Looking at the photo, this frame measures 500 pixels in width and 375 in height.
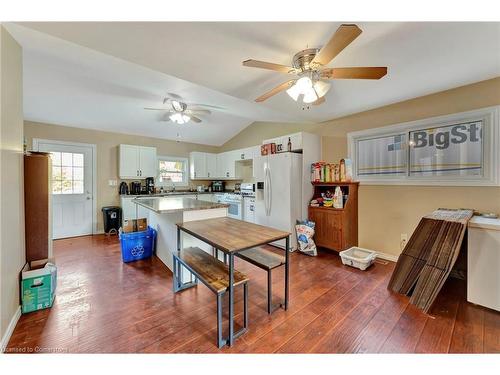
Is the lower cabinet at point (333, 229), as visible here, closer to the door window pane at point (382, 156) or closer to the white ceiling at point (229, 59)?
the door window pane at point (382, 156)

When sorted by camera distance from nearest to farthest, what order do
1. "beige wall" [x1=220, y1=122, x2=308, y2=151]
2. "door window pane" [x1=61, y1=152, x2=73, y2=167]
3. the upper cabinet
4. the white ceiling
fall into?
the white ceiling < "door window pane" [x1=61, y1=152, x2=73, y2=167] < "beige wall" [x1=220, y1=122, x2=308, y2=151] < the upper cabinet

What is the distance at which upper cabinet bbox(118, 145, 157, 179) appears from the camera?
15.2 ft

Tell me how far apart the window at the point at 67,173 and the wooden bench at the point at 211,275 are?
3.69 metres

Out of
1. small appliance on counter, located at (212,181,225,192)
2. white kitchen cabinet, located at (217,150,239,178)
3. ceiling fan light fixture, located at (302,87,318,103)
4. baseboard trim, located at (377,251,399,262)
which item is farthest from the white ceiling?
small appliance on counter, located at (212,181,225,192)

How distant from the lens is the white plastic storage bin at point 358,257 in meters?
2.69

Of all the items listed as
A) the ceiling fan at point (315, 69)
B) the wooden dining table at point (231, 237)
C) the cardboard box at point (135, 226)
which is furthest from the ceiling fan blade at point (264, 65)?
the cardboard box at point (135, 226)

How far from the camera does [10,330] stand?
4.98ft

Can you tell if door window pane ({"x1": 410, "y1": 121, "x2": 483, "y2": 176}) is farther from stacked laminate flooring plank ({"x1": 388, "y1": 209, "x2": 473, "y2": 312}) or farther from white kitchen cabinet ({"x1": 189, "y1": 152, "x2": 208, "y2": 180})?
white kitchen cabinet ({"x1": 189, "y1": 152, "x2": 208, "y2": 180})

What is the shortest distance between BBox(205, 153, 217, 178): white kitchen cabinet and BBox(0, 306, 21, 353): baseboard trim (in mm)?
4525

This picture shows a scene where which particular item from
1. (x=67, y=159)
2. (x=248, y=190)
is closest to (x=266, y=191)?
(x=248, y=190)

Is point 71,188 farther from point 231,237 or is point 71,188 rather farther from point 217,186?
point 231,237

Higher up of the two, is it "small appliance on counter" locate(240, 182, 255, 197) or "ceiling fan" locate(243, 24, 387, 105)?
"ceiling fan" locate(243, 24, 387, 105)

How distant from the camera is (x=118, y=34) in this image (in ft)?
5.01

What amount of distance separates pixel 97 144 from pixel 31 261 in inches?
129
